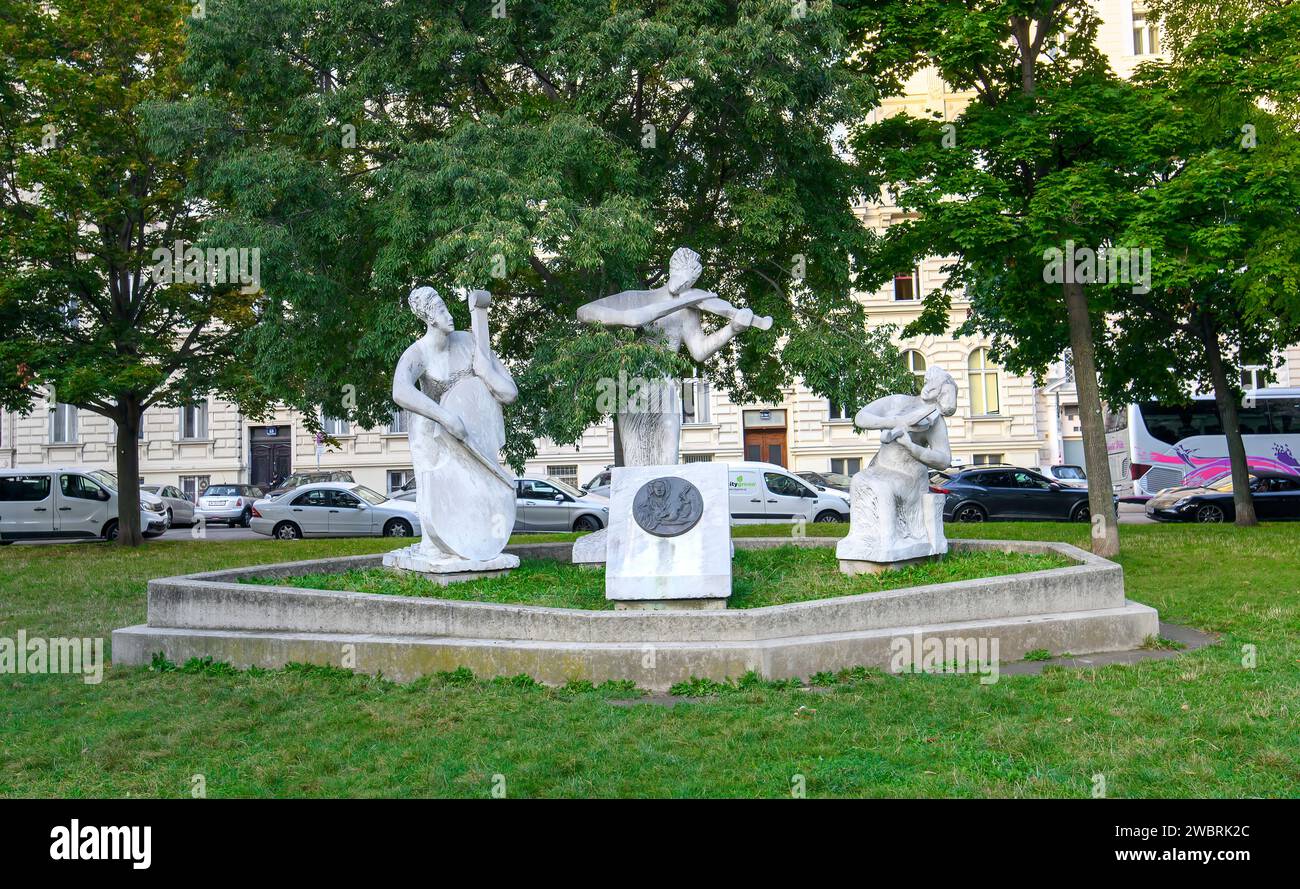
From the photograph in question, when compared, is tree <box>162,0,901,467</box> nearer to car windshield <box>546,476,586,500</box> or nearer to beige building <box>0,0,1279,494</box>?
car windshield <box>546,476,586,500</box>

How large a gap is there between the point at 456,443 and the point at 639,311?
1981 mm

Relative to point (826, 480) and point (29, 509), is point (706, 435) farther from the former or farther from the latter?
point (29, 509)

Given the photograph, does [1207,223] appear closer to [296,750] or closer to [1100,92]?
[1100,92]

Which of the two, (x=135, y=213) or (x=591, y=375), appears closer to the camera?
(x=591, y=375)

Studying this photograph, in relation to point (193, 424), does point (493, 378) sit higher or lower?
lower

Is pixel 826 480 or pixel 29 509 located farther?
pixel 826 480

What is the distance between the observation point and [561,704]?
6473 mm

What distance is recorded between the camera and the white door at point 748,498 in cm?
2458

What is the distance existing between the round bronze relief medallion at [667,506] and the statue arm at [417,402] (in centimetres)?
162

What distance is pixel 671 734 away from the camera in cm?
571

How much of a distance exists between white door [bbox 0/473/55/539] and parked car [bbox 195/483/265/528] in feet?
20.6

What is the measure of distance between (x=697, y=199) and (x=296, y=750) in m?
10.9

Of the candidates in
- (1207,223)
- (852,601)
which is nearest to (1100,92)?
(1207,223)

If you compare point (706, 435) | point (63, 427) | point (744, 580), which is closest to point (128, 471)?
point (744, 580)
